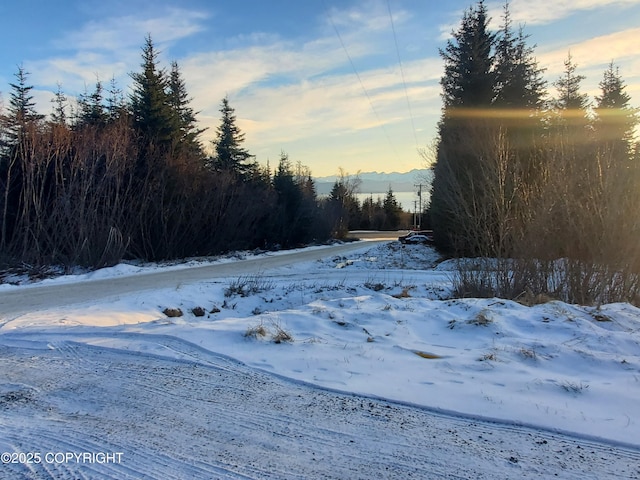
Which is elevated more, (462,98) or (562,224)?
(462,98)

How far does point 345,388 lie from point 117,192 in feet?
55.2

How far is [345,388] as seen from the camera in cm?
396

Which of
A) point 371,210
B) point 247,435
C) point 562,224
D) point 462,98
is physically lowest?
point 247,435

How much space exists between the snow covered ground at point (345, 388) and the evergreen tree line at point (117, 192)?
1059 cm

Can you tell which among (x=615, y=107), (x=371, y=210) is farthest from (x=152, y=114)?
(x=371, y=210)

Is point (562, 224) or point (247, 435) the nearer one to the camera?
point (247, 435)

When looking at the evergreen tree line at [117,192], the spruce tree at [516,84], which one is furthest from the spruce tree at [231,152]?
the spruce tree at [516,84]

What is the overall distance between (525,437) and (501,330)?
254 centimetres

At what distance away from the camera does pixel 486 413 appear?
3.45 m

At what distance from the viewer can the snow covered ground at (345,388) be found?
284 centimetres
